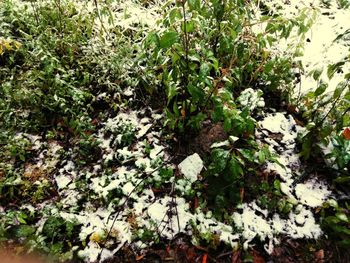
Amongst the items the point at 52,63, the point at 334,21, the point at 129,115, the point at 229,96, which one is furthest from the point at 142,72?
the point at 334,21

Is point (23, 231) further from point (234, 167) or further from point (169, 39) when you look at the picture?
point (169, 39)

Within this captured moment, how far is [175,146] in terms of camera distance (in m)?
2.69

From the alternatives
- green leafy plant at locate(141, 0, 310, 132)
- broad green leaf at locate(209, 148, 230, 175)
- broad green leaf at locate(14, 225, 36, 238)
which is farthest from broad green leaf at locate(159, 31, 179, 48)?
broad green leaf at locate(14, 225, 36, 238)

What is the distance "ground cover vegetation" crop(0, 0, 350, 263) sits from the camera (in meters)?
2.17

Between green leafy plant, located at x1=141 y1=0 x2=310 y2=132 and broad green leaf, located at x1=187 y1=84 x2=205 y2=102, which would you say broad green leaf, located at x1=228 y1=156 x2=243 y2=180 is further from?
broad green leaf, located at x1=187 y1=84 x2=205 y2=102

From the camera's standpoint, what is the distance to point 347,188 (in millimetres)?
2398

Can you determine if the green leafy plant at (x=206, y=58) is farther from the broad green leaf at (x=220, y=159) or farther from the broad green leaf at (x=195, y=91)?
the broad green leaf at (x=220, y=159)

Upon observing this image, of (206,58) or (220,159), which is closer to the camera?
(220,159)

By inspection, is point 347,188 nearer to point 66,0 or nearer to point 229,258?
point 229,258

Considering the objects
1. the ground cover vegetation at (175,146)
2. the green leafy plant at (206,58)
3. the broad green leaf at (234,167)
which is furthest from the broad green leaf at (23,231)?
the broad green leaf at (234,167)

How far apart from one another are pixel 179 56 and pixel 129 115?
3.50ft

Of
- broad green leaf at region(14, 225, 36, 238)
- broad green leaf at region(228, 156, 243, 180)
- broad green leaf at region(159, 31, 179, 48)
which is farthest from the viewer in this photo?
broad green leaf at region(14, 225, 36, 238)

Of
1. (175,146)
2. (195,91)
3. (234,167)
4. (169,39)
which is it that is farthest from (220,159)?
(169,39)

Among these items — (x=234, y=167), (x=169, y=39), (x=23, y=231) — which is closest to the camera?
(x=169, y=39)
